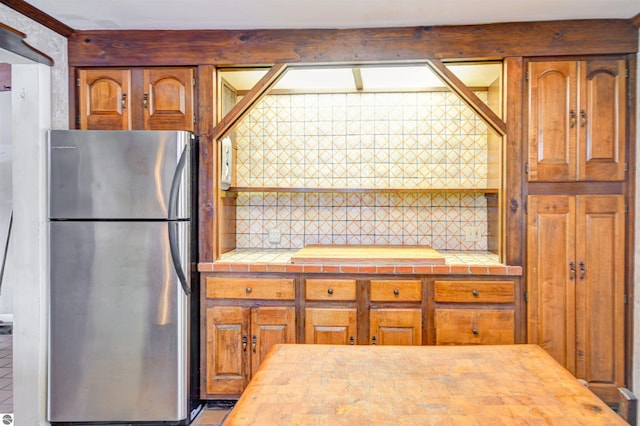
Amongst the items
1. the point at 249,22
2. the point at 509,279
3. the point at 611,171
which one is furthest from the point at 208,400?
the point at 611,171

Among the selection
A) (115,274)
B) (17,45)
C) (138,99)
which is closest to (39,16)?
(17,45)

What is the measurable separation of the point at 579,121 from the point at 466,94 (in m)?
0.68

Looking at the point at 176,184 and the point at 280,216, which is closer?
the point at 176,184

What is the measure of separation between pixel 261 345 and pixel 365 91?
2024 mm

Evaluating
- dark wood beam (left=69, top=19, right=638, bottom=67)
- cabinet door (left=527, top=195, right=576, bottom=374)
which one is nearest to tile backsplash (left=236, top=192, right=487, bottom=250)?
cabinet door (left=527, top=195, right=576, bottom=374)

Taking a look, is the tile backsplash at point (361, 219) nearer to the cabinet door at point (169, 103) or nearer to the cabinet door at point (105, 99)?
the cabinet door at point (169, 103)

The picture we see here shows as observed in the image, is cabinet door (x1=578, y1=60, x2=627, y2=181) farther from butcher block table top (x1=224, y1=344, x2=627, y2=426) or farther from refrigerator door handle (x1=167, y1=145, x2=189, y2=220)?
refrigerator door handle (x1=167, y1=145, x2=189, y2=220)

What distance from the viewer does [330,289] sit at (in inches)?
101

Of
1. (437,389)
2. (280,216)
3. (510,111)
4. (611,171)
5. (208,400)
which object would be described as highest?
(510,111)

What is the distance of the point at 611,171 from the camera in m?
2.47

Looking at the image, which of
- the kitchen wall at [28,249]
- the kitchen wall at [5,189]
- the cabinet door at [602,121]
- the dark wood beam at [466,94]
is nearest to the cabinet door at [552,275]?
the cabinet door at [602,121]

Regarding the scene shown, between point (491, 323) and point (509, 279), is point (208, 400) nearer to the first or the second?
point (491, 323)

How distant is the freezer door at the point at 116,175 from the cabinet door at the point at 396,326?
1346mm

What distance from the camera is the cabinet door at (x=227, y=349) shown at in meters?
2.59
